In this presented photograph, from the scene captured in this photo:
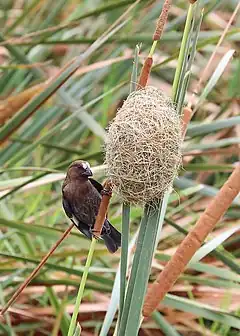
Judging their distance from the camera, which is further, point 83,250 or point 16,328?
point 16,328

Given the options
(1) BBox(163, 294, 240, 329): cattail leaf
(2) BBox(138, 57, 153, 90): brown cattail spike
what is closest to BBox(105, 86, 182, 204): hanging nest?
(2) BBox(138, 57, 153, 90): brown cattail spike

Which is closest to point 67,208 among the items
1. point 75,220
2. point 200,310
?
point 75,220

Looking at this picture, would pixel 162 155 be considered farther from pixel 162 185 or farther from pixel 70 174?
pixel 70 174

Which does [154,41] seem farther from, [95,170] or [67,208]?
[95,170]

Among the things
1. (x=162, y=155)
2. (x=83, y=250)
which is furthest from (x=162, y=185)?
(x=83, y=250)

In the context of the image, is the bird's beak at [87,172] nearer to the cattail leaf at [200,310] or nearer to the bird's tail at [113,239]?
the bird's tail at [113,239]

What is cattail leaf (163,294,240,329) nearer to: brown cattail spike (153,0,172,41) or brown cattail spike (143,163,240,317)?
brown cattail spike (143,163,240,317)

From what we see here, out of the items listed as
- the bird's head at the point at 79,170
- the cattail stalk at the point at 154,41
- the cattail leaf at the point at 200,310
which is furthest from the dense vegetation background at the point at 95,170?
the cattail stalk at the point at 154,41
